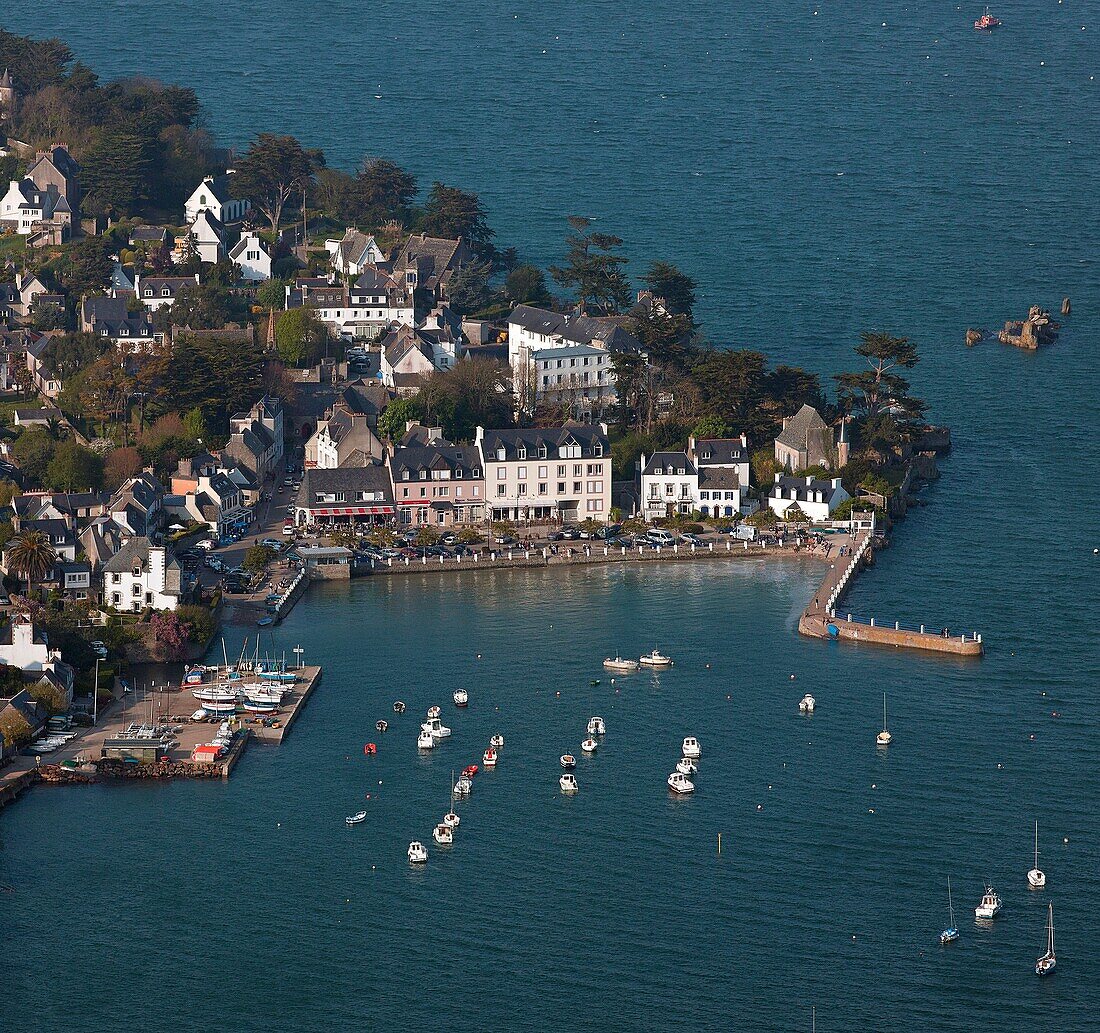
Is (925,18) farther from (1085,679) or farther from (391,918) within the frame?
(391,918)

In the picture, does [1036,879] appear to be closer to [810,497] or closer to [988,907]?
[988,907]

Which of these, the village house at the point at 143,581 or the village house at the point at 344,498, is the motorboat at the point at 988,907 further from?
the village house at the point at 344,498

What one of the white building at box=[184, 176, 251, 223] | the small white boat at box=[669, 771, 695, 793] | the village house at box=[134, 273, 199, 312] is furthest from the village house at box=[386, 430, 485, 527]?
the white building at box=[184, 176, 251, 223]

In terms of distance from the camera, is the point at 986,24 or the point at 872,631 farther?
the point at 986,24

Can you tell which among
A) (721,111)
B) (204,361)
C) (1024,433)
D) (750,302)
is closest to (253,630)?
(204,361)

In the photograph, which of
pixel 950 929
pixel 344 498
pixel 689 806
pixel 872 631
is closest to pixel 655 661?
pixel 872 631

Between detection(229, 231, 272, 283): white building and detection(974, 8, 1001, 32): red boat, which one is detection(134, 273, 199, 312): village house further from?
detection(974, 8, 1001, 32): red boat

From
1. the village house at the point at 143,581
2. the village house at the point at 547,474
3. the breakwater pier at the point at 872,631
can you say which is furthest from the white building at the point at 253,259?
the breakwater pier at the point at 872,631
